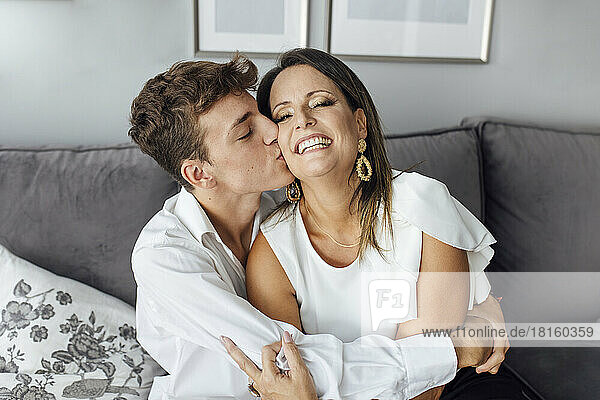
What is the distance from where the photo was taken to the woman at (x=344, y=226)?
125 cm

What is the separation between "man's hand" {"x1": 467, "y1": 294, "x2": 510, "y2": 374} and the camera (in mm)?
1287

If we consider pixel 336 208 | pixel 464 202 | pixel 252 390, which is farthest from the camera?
pixel 464 202

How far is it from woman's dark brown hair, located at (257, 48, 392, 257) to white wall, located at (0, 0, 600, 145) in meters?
0.64

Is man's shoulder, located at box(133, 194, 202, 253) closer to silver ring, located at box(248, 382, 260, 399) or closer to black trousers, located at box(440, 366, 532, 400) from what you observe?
silver ring, located at box(248, 382, 260, 399)

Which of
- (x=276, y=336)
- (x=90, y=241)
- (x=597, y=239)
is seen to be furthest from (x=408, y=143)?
(x=90, y=241)

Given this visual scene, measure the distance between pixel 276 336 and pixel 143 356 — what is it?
18.9 inches

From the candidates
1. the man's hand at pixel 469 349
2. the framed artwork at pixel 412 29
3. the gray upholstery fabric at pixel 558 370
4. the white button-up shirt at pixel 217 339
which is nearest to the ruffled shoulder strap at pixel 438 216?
the man's hand at pixel 469 349

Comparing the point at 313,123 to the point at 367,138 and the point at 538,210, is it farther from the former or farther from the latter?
the point at 538,210

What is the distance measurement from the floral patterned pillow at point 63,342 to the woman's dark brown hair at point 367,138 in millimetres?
634

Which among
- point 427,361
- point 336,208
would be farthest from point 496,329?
point 336,208

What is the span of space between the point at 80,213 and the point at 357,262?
2.44 ft

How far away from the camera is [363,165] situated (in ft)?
4.32

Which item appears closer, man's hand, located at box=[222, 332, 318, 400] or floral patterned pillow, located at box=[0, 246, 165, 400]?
man's hand, located at box=[222, 332, 318, 400]

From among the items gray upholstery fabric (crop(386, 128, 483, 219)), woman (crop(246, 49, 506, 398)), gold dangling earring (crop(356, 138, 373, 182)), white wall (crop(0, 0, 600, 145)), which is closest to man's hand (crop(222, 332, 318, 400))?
woman (crop(246, 49, 506, 398))
